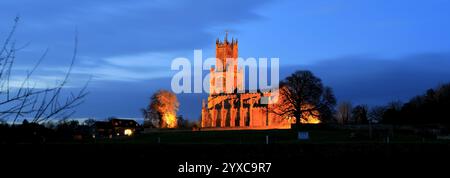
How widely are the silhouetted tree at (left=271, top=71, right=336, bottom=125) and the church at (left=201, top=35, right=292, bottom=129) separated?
10.3 metres

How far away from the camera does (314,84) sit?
87.4m

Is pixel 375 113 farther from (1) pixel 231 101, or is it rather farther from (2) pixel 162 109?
(2) pixel 162 109

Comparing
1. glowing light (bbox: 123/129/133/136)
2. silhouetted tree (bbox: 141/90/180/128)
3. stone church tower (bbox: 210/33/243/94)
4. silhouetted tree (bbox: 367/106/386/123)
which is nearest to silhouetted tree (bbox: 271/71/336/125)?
glowing light (bbox: 123/129/133/136)

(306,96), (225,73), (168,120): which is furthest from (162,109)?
(225,73)

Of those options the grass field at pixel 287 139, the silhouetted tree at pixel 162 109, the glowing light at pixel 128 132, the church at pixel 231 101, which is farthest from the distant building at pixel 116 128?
the church at pixel 231 101

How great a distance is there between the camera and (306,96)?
87312mm

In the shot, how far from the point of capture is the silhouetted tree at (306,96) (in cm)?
8712

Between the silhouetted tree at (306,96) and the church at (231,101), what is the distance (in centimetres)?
1033

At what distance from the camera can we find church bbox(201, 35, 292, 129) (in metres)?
129

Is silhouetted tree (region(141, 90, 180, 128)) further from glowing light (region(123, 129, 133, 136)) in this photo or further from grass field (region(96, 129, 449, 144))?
grass field (region(96, 129, 449, 144))

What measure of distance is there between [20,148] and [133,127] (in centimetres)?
9338

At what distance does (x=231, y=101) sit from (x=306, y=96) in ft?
192
